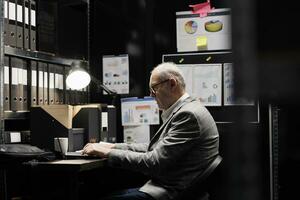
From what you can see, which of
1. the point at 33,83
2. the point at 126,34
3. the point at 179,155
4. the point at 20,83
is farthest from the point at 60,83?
the point at 179,155

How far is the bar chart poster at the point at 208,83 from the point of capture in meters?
2.95

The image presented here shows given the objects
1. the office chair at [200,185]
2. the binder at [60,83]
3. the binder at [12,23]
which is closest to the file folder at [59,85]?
the binder at [60,83]

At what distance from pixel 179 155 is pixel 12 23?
1251 mm

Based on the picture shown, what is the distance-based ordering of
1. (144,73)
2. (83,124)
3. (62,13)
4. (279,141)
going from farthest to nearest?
(144,73) < (62,13) < (83,124) < (279,141)

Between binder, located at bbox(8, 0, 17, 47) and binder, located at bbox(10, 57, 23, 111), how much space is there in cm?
10

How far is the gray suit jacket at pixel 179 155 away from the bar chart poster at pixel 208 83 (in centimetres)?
87

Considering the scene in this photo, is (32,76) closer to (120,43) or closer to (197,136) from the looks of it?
(120,43)

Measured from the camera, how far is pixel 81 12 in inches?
127

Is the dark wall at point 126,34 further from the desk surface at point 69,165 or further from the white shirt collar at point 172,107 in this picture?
the desk surface at point 69,165

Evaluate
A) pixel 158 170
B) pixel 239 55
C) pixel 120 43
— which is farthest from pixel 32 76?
pixel 239 55

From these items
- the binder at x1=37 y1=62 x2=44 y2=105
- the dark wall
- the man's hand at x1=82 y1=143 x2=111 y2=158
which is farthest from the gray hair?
the binder at x1=37 y1=62 x2=44 y2=105

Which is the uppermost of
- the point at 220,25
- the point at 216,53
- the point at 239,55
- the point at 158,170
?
the point at 220,25

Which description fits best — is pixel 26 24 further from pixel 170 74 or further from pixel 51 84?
pixel 170 74

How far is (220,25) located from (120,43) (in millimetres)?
778
